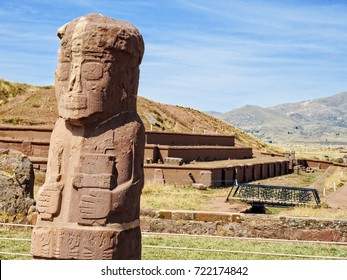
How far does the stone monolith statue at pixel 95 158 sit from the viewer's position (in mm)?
5633

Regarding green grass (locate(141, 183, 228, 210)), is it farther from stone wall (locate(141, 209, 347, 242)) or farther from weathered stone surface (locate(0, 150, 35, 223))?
weathered stone surface (locate(0, 150, 35, 223))

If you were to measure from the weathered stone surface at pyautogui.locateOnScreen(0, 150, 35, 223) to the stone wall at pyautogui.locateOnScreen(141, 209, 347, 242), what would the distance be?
2475mm

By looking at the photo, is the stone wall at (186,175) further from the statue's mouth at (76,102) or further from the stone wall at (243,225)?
the statue's mouth at (76,102)

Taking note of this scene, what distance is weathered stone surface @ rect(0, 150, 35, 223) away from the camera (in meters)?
10.5

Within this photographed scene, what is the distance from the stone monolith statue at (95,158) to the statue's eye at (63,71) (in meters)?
0.05

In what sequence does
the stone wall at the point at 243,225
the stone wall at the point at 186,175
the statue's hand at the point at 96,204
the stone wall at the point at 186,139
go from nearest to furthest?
1. the statue's hand at the point at 96,204
2. the stone wall at the point at 243,225
3. the stone wall at the point at 186,175
4. the stone wall at the point at 186,139

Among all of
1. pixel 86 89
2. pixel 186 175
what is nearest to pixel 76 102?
pixel 86 89

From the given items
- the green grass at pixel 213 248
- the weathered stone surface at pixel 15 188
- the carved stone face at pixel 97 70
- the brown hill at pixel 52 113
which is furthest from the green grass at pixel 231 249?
the brown hill at pixel 52 113

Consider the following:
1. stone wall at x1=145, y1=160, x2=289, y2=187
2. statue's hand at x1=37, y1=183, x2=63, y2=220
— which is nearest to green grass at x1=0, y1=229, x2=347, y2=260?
statue's hand at x1=37, y1=183, x2=63, y2=220

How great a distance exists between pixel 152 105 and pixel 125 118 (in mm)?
37076

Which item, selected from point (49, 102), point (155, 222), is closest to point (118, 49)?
point (155, 222)

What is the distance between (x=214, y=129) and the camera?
47.2 metres

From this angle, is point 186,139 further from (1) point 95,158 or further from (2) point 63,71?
(1) point 95,158

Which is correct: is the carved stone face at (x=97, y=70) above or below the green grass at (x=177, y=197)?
above
